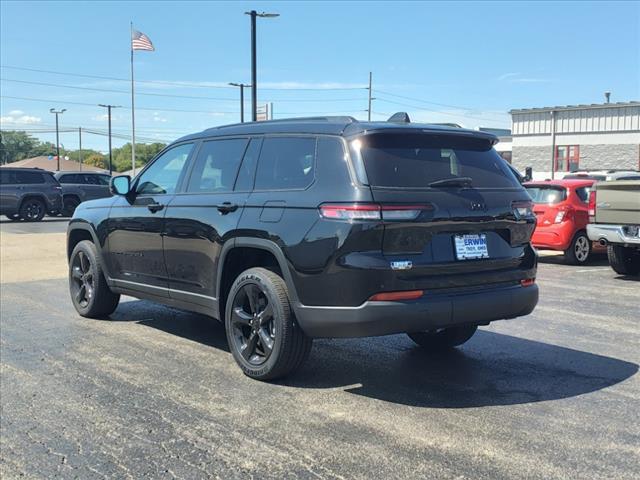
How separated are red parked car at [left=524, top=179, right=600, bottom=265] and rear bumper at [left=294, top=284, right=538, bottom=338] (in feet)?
26.3

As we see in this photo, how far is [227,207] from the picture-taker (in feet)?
17.1

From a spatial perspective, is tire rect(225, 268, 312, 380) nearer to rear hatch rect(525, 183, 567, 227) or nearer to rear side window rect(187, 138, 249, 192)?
rear side window rect(187, 138, 249, 192)

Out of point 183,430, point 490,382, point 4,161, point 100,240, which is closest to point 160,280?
point 100,240

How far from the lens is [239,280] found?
5.04m

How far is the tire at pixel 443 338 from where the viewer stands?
18.9 ft

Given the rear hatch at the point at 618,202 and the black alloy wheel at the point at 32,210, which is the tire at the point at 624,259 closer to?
the rear hatch at the point at 618,202

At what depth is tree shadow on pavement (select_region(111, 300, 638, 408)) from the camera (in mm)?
4598

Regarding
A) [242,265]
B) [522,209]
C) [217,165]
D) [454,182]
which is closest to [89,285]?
[217,165]

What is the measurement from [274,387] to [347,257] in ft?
3.91

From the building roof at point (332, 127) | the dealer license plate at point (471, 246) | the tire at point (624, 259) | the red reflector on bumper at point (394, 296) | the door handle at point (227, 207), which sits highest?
the building roof at point (332, 127)

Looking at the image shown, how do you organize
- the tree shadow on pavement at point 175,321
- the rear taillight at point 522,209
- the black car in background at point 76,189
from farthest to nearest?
the black car in background at point 76,189 → the tree shadow on pavement at point 175,321 → the rear taillight at point 522,209

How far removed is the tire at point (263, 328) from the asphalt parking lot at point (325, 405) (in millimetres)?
155

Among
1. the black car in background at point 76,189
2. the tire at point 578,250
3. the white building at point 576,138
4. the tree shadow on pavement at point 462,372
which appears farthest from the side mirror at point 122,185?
the white building at point 576,138

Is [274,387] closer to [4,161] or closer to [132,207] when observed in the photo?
[132,207]
